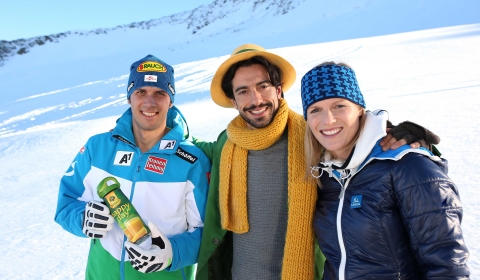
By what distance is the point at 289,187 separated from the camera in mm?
2037

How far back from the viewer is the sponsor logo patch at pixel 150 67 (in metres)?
2.41

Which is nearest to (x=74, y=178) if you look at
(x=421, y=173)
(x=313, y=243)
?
(x=313, y=243)

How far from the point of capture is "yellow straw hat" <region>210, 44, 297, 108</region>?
89.5 inches

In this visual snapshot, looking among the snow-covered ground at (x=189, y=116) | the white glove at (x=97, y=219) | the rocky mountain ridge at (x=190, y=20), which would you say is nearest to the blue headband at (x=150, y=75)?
the white glove at (x=97, y=219)

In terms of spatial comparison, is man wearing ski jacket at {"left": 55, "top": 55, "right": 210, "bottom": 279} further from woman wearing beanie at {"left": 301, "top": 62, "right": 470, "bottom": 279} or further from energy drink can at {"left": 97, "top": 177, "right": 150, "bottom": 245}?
woman wearing beanie at {"left": 301, "top": 62, "right": 470, "bottom": 279}

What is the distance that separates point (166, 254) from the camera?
1.94 m

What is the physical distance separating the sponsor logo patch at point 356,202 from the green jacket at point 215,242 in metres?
0.61

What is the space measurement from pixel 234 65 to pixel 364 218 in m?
1.26

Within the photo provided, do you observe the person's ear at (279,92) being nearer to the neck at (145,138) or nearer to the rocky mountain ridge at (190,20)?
the neck at (145,138)

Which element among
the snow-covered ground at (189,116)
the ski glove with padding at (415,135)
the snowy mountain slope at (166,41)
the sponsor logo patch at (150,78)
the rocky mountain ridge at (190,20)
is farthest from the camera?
the rocky mountain ridge at (190,20)

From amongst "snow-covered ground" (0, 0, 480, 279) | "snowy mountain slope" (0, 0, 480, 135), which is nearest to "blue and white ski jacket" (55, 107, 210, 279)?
"snow-covered ground" (0, 0, 480, 279)

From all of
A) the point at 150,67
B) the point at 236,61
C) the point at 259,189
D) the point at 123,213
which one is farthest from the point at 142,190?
the point at 236,61

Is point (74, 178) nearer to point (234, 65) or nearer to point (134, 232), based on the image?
point (134, 232)

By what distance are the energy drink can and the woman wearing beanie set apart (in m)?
0.87
